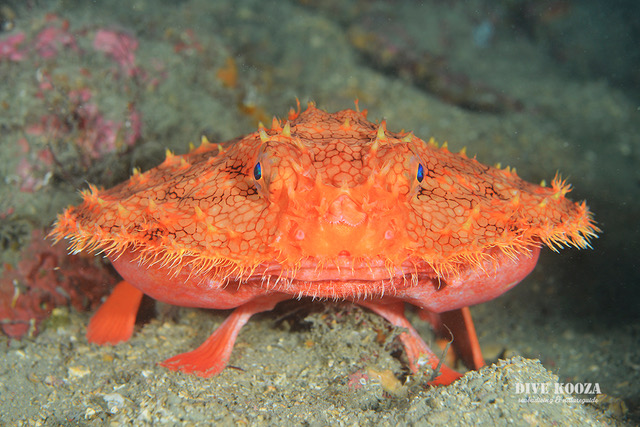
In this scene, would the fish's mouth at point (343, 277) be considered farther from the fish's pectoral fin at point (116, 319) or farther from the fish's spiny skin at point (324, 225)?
the fish's pectoral fin at point (116, 319)

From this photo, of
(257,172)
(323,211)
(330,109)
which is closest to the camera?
(323,211)

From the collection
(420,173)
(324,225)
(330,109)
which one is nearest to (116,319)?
(324,225)

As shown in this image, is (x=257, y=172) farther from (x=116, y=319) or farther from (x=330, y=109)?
(x=330, y=109)

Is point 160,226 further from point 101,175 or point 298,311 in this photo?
point 101,175

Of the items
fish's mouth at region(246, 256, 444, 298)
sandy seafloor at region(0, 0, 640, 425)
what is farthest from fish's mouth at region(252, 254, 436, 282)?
sandy seafloor at region(0, 0, 640, 425)

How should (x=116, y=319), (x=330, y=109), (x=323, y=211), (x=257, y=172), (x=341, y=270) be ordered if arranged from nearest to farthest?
(x=323, y=211) → (x=341, y=270) → (x=257, y=172) → (x=116, y=319) → (x=330, y=109)

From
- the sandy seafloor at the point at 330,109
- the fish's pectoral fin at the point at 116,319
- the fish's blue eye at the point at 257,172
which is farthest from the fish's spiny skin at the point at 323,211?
the fish's pectoral fin at the point at 116,319

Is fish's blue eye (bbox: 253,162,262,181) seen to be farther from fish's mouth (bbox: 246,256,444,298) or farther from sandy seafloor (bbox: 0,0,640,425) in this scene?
sandy seafloor (bbox: 0,0,640,425)
